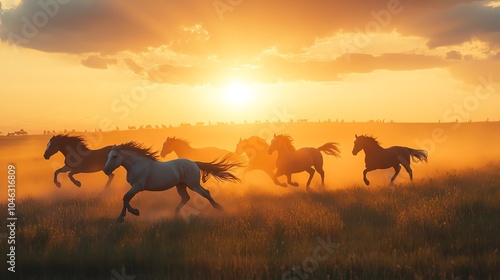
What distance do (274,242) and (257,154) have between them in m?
10.3

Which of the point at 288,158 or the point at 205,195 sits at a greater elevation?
the point at 288,158

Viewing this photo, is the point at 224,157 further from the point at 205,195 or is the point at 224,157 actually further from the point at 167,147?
the point at 205,195

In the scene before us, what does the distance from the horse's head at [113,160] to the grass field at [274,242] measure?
1.21 m

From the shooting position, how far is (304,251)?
7.83 meters

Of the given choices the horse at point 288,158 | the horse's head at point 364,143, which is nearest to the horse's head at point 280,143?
the horse at point 288,158

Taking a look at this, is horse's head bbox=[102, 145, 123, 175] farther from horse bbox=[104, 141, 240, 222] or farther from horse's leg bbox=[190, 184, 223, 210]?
horse's leg bbox=[190, 184, 223, 210]

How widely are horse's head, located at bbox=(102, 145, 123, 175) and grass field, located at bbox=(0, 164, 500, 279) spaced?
1207mm

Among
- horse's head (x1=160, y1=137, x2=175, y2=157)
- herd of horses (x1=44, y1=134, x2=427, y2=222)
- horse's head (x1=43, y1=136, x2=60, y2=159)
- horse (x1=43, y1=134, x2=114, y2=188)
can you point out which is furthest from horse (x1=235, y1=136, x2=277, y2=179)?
horse's head (x1=43, y1=136, x2=60, y2=159)

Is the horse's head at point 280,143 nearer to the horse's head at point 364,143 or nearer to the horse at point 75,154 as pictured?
the horse's head at point 364,143

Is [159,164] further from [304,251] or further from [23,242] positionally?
[304,251]

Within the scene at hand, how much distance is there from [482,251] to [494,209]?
387 cm

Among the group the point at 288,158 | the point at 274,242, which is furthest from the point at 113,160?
the point at 288,158

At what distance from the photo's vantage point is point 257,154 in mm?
18734

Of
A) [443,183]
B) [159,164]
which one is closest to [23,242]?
[159,164]
